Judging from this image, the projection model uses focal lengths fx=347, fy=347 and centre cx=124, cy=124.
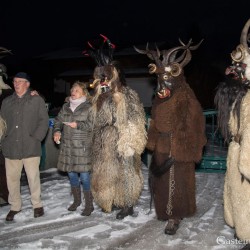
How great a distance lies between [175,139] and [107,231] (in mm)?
1537

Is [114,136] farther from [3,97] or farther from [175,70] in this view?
[3,97]

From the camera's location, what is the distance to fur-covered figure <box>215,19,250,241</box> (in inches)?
140

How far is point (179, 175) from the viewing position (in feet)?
14.8

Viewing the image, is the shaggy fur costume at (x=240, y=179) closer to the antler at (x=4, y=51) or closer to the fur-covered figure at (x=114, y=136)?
the fur-covered figure at (x=114, y=136)

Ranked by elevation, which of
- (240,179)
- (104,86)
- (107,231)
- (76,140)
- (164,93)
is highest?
(104,86)

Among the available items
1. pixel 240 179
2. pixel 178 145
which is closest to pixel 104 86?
pixel 178 145

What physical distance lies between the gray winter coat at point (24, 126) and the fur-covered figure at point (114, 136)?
2.00 feet

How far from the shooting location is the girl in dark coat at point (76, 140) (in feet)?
16.7

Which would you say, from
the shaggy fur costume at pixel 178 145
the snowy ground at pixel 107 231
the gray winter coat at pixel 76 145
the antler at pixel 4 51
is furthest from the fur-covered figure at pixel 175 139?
the antler at pixel 4 51

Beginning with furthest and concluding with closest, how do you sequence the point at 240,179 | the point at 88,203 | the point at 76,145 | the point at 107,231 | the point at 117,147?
the point at 88,203 → the point at 76,145 → the point at 117,147 → the point at 107,231 → the point at 240,179

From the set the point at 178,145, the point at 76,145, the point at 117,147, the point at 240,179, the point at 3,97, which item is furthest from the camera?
Result: the point at 3,97

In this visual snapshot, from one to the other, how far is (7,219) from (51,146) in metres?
3.69

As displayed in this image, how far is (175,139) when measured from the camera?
441 cm

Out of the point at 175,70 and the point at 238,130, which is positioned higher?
the point at 175,70
